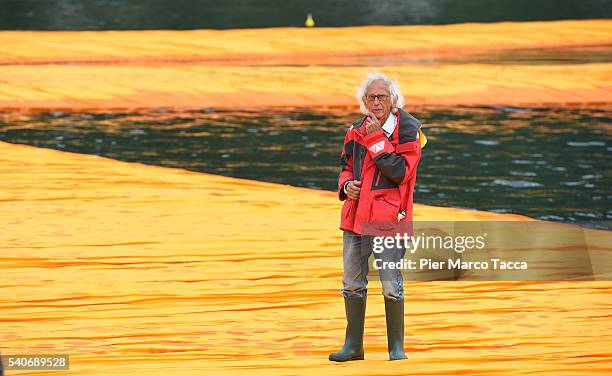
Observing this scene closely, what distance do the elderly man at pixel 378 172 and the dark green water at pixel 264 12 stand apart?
27.3 metres

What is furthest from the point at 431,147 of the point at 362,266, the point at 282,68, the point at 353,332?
the point at 362,266

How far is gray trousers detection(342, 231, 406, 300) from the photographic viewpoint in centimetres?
621

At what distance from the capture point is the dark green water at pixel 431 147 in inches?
549

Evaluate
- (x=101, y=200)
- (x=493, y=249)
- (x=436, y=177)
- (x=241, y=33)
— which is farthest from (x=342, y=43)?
(x=493, y=249)

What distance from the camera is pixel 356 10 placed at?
39.8 meters

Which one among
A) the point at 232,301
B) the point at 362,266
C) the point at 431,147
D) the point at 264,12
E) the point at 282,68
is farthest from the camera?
the point at 264,12

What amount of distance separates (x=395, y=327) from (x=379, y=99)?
3.80 ft

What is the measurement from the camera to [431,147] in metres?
17.0

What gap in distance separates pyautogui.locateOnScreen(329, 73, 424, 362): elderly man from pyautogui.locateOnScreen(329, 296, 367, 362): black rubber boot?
0.61ft

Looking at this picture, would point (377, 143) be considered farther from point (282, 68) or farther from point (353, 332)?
point (282, 68)

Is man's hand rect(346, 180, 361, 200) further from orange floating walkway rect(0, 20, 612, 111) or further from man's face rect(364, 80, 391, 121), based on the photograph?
orange floating walkway rect(0, 20, 612, 111)

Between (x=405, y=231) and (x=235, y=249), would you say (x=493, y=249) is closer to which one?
(x=235, y=249)

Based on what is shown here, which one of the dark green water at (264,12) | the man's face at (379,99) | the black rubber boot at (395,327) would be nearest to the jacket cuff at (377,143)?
the man's face at (379,99)

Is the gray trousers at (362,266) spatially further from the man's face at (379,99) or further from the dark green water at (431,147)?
the dark green water at (431,147)
